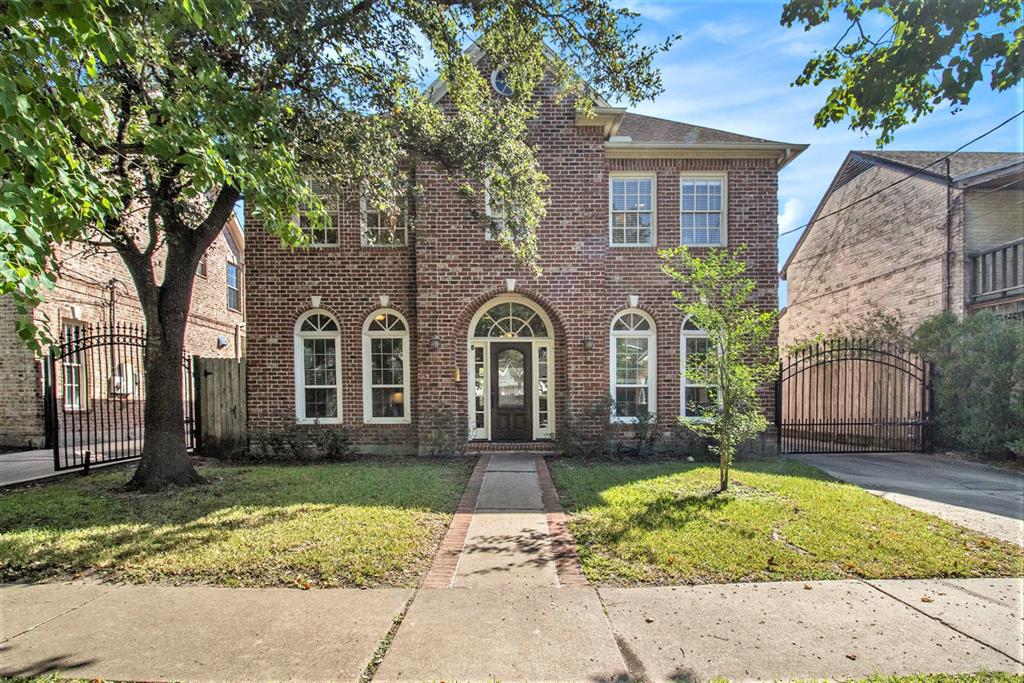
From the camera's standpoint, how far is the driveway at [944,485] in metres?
6.00

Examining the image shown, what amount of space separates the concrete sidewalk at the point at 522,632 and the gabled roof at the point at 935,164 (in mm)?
11661

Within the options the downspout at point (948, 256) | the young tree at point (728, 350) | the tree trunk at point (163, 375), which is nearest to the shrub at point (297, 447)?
→ the tree trunk at point (163, 375)

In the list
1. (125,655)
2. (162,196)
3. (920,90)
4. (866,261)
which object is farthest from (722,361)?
(866,261)

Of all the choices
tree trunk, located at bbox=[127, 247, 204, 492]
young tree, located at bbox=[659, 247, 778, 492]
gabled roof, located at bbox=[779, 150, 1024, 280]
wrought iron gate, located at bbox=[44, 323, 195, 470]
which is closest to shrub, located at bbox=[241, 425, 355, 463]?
wrought iron gate, located at bbox=[44, 323, 195, 470]

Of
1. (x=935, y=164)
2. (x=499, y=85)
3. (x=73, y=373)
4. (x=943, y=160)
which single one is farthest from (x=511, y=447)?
(x=943, y=160)

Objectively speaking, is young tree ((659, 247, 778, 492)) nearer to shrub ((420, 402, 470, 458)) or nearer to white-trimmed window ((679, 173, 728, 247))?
white-trimmed window ((679, 173, 728, 247))

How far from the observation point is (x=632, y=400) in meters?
10.8

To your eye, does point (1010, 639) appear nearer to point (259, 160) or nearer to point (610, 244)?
point (259, 160)

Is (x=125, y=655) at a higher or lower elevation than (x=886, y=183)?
lower

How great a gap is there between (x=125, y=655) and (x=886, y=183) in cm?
1855

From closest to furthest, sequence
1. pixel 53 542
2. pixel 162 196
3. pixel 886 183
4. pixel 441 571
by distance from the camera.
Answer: pixel 441 571
pixel 53 542
pixel 162 196
pixel 886 183

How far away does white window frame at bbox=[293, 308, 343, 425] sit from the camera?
10805 mm

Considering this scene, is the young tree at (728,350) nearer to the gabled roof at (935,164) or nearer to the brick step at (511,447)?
the brick step at (511,447)

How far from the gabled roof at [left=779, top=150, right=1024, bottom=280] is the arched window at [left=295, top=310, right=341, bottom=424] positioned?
14459 millimetres
